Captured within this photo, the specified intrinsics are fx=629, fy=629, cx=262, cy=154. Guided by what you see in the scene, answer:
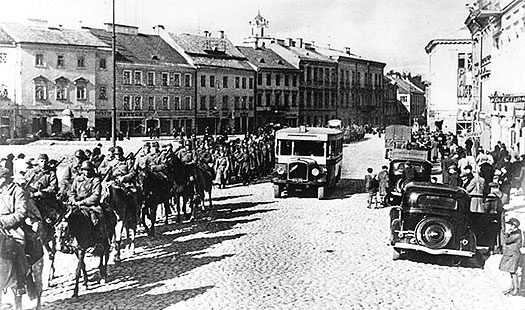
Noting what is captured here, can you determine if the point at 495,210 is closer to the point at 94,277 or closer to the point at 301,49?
the point at 94,277

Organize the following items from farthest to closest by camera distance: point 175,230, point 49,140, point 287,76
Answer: point 287,76
point 49,140
point 175,230

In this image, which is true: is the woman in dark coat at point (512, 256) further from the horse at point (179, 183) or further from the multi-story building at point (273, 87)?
the multi-story building at point (273, 87)

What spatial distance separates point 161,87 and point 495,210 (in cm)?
4435

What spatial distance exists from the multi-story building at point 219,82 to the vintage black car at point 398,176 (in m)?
37.9

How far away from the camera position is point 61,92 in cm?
4588

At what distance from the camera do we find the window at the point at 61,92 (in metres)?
45.6

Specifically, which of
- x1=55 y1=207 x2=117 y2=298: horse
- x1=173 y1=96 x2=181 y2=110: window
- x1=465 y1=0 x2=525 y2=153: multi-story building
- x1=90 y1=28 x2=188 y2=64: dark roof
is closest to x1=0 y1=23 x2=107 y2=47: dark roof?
x1=90 y1=28 x2=188 y2=64: dark roof

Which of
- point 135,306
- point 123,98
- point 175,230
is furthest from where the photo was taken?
point 123,98

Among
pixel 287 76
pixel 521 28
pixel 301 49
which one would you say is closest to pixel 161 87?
pixel 287 76

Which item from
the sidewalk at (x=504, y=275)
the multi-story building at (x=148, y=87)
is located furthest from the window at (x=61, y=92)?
the sidewalk at (x=504, y=275)

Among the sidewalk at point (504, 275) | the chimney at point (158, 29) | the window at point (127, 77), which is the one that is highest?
the chimney at point (158, 29)

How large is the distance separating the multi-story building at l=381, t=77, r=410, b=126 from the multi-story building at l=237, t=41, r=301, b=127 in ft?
77.4

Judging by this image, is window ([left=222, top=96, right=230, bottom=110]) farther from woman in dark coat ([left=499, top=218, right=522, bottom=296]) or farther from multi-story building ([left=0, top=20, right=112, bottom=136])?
woman in dark coat ([left=499, top=218, right=522, bottom=296])

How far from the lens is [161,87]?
5366cm
